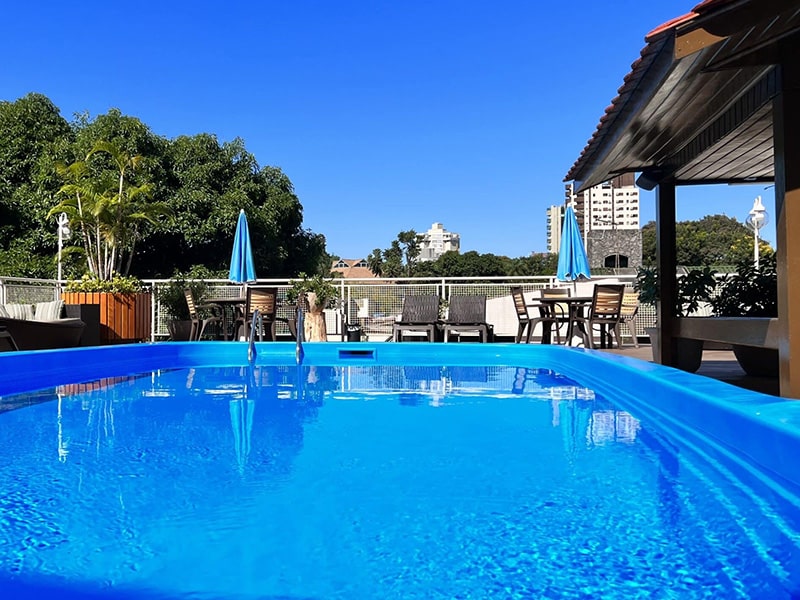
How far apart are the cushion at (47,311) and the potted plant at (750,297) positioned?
7.81 metres

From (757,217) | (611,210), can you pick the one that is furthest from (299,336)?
(611,210)

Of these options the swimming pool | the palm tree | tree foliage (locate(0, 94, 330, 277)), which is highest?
tree foliage (locate(0, 94, 330, 277))

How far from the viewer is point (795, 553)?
78.7 inches

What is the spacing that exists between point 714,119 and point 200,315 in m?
9.05

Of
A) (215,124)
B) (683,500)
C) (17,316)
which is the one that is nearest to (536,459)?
(683,500)

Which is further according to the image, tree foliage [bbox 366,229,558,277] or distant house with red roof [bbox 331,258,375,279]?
distant house with red roof [bbox 331,258,375,279]

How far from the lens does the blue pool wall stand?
257 cm

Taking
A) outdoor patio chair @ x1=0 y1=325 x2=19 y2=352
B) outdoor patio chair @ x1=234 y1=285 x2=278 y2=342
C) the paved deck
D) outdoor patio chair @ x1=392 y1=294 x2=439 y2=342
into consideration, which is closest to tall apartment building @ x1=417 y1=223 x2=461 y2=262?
outdoor patio chair @ x1=392 y1=294 x2=439 y2=342

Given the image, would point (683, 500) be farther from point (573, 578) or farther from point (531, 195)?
point (531, 195)

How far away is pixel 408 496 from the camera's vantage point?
2.55m

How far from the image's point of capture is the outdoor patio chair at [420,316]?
9.82m

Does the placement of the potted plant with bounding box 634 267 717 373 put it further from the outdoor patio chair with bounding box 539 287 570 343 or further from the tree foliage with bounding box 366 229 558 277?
the tree foliage with bounding box 366 229 558 277

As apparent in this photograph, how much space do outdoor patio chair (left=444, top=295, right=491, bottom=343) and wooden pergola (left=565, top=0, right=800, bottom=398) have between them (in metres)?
4.09

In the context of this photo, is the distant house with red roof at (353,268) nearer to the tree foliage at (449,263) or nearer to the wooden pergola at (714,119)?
the tree foliage at (449,263)
